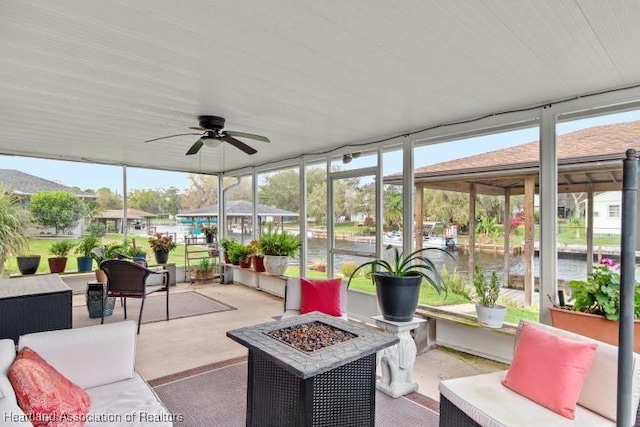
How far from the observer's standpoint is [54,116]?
3.66 metres

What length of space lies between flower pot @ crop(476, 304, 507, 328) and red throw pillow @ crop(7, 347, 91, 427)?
3.20 m

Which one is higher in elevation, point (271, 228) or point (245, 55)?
point (245, 55)

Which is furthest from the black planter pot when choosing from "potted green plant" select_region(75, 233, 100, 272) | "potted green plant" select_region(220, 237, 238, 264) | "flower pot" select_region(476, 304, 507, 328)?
"potted green plant" select_region(75, 233, 100, 272)

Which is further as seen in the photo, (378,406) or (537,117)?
(537,117)

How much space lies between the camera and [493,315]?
3.38 meters

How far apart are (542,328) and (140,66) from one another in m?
3.10

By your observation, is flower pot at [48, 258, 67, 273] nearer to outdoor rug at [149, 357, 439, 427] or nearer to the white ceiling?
the white ceiling

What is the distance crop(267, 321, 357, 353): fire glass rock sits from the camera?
6.79 ft

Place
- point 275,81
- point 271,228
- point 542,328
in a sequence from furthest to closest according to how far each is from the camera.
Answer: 1. point 271,228
2. point 275,81
3. point 542,328

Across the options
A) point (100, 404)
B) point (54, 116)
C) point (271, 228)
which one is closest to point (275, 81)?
point (100, 404)

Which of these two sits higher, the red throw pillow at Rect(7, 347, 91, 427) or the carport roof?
the carport roof

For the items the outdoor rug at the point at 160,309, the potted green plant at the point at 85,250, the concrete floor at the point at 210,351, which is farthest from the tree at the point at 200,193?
the concrete floor at the point at 210,351

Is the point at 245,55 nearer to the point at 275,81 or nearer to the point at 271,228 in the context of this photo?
the point at 275,81

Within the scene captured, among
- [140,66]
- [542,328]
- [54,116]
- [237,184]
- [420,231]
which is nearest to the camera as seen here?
[542,328]
